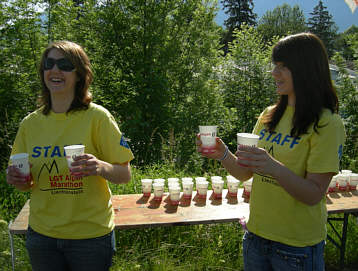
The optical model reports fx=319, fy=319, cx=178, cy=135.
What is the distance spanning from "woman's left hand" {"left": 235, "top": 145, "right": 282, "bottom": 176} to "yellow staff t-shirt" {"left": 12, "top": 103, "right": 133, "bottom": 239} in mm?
722

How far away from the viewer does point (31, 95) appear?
6.14 meters

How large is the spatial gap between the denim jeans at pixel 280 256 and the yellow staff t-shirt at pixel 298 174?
0.04 m

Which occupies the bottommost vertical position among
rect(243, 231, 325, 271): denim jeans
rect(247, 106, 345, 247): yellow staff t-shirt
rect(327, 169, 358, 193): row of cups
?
rect(327, 169, 358, 193): row of cups

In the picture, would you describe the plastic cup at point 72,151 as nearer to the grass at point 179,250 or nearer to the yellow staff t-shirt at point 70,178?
the yellow staff t-shirt at point 70,178

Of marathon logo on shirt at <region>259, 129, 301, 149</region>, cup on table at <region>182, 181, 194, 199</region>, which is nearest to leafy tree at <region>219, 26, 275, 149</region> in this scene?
cup on table at <region>182, 181, 194, 199</region>

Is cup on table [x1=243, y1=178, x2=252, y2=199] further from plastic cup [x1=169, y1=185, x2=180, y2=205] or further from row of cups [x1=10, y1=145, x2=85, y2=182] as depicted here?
row of cups [x1=10, y1=145, x2=85, y2=182]

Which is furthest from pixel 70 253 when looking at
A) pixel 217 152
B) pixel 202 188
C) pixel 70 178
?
pixel 202 188

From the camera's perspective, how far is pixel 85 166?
1.72 m

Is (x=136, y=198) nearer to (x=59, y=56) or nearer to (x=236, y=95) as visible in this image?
(x=59, y=56)

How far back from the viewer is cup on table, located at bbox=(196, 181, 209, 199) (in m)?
3.36

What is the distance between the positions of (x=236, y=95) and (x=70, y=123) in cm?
653

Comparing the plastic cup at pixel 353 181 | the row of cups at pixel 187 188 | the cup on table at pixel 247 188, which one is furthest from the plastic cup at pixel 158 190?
the plastic cup at pixel 353 181

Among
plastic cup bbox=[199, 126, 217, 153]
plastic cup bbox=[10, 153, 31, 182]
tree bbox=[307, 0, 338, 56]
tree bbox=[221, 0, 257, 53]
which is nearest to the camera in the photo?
plastic cup bbox=[10, 153, 31, 182]

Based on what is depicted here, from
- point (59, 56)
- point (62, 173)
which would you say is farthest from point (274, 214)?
point (59, 56)
